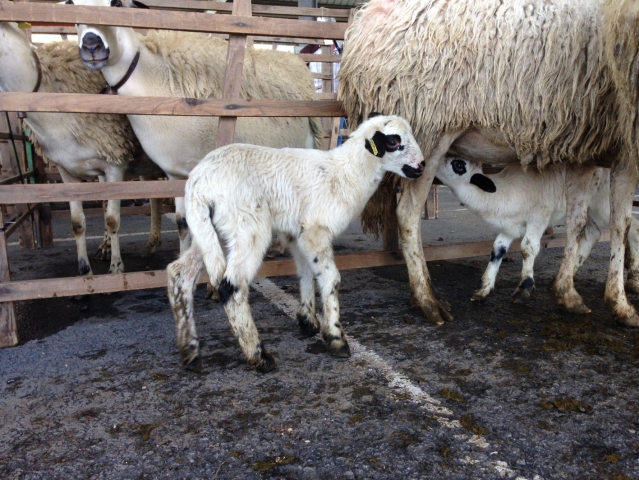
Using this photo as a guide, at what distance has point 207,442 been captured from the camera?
2314 mm

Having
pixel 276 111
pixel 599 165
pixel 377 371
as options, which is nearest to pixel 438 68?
pixel 276 111

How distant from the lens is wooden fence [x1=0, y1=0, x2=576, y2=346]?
11.0ft

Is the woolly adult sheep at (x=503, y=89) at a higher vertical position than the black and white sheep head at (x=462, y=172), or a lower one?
higher

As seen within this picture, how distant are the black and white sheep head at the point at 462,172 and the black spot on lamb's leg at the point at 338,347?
6.59 ft

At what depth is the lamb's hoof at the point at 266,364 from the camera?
3.02m

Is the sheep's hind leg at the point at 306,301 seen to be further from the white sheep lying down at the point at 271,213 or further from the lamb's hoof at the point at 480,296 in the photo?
the lamb's hoof at the point at 480,296

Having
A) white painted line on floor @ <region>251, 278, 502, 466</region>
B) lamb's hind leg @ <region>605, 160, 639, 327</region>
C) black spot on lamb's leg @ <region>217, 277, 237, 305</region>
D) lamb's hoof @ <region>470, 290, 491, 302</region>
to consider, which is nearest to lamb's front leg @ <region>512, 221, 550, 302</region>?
lamb's hoof @ <region>470, 290, 491, 302</region>

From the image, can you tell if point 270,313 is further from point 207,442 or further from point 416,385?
point 207,442

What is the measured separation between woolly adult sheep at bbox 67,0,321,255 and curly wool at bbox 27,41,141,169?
451 mm

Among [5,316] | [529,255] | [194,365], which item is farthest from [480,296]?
[5,316]

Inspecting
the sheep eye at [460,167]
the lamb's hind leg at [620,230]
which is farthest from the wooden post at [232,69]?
the lamb's hind leg at [620,230]

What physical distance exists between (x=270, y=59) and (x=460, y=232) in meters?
3.68

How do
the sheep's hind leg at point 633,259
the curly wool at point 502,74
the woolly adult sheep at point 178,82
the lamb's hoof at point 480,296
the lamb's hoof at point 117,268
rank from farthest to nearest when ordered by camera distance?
the lamb's hoof at point 117,268 → the sheep's hind leg at point 633,259 → the lamb's hoof at point 480,296 → the woolly adult sheep at point 178,82 → the curly wool at point 502,74

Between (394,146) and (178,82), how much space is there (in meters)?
2.33
